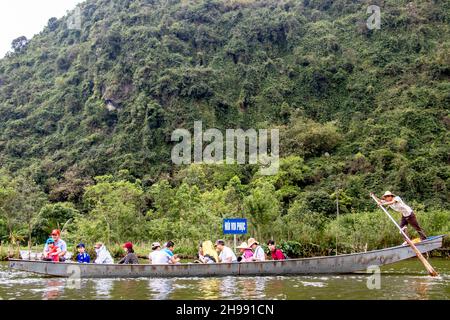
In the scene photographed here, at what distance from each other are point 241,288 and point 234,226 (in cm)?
483

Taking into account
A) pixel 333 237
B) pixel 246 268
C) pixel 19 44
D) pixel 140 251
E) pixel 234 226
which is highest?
Result: pixel 19 44

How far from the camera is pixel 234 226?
19.6 meters

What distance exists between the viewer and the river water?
1358 cm

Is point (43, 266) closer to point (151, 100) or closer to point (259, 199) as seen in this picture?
point (259, 199)

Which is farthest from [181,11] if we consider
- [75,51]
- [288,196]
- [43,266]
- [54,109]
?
[43,266]

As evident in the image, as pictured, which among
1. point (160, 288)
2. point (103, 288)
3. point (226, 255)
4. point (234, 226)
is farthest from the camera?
point (234, 226)

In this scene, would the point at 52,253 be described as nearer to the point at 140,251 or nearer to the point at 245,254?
the point at 245,254

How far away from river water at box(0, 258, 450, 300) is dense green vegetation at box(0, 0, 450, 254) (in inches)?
770

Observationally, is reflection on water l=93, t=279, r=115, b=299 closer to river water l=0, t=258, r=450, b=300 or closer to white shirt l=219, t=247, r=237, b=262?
river water l=0, t=258, r=450, b=300

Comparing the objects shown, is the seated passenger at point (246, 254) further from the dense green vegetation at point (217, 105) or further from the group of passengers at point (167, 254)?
the dense green vegetation at point (217, 105)

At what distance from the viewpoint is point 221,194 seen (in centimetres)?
4125

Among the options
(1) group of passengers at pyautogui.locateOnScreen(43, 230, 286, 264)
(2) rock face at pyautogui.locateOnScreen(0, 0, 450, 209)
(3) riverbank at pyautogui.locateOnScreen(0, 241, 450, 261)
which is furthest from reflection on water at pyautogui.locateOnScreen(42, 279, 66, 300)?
(2) rock face at pyautogui.locateOnScreen(0, 0, 450, 209)

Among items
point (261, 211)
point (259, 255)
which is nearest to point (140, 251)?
point (261, 211)

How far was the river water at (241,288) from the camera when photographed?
13578 millimetres
